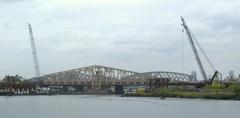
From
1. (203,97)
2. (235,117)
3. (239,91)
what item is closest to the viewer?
(235,117)

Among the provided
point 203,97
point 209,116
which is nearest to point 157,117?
point 209,116

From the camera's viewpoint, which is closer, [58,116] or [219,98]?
[58,116]

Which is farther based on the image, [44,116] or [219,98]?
[219,98]

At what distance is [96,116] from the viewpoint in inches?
3322

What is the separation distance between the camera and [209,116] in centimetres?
8475

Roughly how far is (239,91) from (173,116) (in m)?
94.4

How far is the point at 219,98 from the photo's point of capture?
589 feet

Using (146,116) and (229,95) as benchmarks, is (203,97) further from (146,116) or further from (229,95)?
(146,116)

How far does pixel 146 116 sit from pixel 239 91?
96.6 metres

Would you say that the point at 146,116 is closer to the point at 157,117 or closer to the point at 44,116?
the point at 157,117

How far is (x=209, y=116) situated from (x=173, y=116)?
569 centimetres

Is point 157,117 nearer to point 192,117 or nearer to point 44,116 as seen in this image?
point 192,117

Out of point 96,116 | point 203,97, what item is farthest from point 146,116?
point 203,97

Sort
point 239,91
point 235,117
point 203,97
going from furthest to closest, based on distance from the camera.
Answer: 1. point 203,97
2. point 239,91
3. point 235,117
